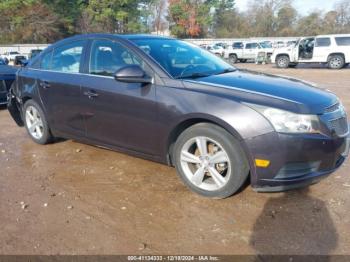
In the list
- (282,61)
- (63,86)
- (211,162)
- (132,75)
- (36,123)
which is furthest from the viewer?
(282,61)

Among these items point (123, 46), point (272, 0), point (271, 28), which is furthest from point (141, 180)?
point (272, 0)

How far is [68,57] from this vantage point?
4805 mm

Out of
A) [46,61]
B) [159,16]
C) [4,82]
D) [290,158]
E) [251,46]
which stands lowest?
[290,158]

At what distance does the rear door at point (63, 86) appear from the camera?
14.9 feet

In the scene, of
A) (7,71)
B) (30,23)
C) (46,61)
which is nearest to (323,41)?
(7,71)

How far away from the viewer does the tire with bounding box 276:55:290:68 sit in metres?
22.0

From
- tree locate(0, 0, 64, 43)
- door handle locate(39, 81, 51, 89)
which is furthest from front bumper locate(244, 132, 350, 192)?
tree locate(0, 0, 64, 43)

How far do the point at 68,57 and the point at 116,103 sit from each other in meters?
1.28

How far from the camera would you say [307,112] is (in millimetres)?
3148

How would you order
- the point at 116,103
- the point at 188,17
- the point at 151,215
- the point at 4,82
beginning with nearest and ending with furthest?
the point at 151,215 → the point at 116,103 → the point at 4,82 → the point at 188,17

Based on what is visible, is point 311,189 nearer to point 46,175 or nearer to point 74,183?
point 74,183

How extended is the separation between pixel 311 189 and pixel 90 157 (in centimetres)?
288

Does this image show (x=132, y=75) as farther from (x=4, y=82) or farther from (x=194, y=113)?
(x=4, y=82)

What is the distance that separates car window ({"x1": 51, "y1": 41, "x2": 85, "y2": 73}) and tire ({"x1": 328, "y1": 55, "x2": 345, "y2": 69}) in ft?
61.7
